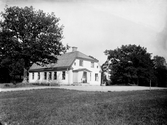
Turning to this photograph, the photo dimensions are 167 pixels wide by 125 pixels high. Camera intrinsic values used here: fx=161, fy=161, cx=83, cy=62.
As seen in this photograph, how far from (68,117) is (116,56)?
44283 millimetres

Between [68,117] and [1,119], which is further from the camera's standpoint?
[1,119]

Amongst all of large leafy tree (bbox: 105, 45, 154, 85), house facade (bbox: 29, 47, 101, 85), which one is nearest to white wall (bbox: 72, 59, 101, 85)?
house facade (bbox: 29, 47, 101, 85)

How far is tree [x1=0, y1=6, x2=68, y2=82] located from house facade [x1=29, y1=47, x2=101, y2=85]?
5.57m

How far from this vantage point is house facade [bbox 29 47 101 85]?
28.2 metres

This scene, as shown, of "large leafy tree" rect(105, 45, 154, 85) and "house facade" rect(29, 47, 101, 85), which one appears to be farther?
"large leafy tree" rect(105, 45, 154, 85)

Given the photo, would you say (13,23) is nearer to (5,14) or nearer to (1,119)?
(5,14)

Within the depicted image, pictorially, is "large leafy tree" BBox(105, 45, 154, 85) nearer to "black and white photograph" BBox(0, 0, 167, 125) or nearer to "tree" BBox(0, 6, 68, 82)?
"black and white photograph" BBox(0, 0, 167, 125)

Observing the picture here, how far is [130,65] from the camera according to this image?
45000 mm

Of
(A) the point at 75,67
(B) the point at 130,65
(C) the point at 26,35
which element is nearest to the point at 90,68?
(A) the point at 75,67

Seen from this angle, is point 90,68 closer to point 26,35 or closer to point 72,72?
point 72,72

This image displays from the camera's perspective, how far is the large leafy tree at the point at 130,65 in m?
41.9

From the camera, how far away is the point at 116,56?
4806 centimetres

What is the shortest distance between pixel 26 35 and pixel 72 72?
32.9 feet

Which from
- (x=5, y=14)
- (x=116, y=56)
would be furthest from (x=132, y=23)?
(x=116, y=56)
